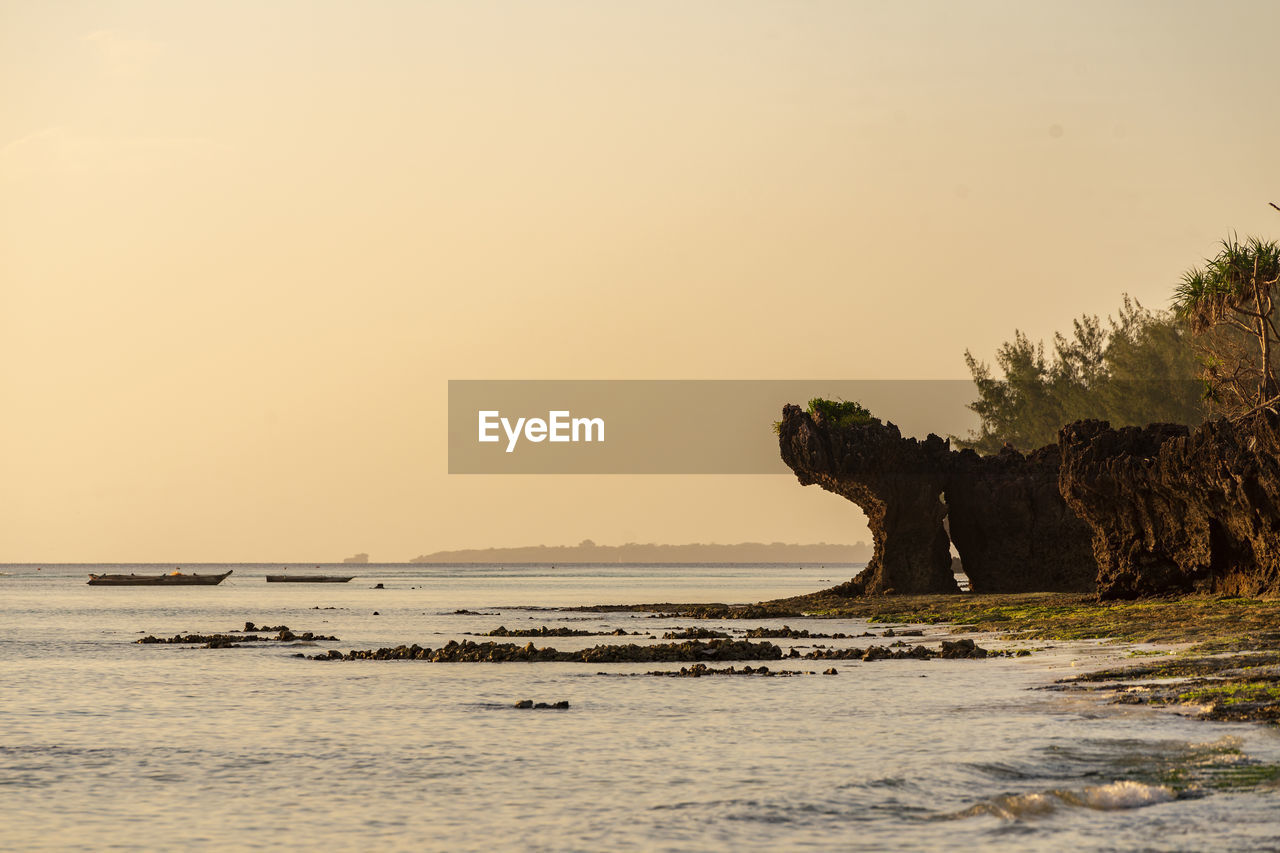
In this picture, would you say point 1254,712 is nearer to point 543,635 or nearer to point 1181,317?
point 1181,317

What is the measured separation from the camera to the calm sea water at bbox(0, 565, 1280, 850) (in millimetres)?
15836

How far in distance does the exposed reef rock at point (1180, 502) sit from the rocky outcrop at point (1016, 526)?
14890 mm

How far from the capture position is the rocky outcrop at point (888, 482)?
69.3m

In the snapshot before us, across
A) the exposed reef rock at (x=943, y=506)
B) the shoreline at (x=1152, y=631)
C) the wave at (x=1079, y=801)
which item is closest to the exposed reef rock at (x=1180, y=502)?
the shoreline at (x=1152, y=631)

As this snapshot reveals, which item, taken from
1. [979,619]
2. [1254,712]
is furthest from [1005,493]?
[1254,712]

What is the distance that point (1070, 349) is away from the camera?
109m

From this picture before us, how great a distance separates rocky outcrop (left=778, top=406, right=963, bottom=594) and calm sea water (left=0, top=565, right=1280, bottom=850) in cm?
3112

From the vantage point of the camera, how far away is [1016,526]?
69312mm

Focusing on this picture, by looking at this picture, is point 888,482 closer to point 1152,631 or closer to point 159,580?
point 1152,631

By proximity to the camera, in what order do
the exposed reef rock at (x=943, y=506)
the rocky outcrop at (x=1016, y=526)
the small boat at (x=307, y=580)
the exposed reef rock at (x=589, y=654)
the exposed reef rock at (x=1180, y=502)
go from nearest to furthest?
the exposed reef rock at (x=589, y=654)
the exposed reef rock at (x=1180, y=502)
the rocky outcrop at (x=1016, y=526)
the exposed reef rock at (x=943, y=506)
the small boat at (x=307, y=580)

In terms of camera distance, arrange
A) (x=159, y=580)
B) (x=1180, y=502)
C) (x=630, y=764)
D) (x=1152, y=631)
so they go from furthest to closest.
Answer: (x=159, y=580), (x=1180, y=502), (x=1152, y=631), (x=630, y=764)

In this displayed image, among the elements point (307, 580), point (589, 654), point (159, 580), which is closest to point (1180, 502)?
point (589, 654)

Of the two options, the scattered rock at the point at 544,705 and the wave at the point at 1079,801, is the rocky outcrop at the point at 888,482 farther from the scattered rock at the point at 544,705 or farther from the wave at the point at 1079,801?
the wave at the point at 1079,801

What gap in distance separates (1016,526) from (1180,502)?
22.8m
